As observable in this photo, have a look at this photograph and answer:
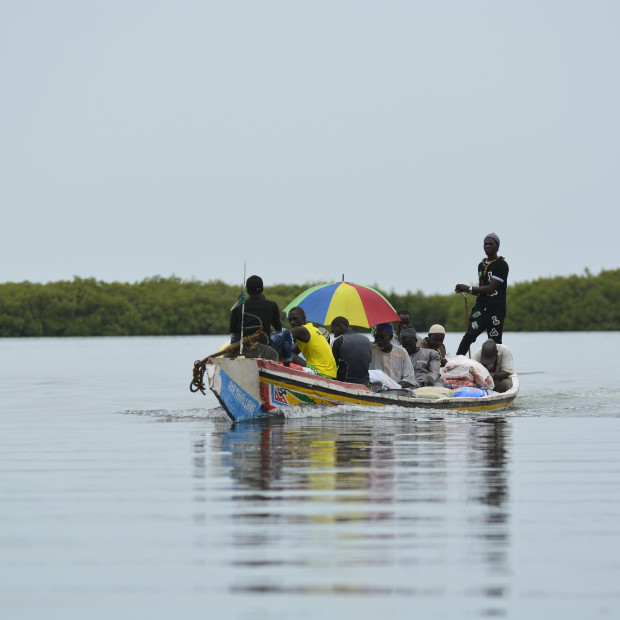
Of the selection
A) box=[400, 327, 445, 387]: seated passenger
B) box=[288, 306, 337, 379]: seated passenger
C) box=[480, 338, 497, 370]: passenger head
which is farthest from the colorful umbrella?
box=[480, 338, 497, 370]: passenger head

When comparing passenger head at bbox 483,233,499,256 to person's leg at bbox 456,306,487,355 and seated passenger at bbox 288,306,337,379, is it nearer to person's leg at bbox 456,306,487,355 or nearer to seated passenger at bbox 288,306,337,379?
person's leg at bbox 456,306,487,355

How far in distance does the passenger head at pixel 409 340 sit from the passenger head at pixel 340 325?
1.40 meters

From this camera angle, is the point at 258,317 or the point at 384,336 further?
the point at 384,336

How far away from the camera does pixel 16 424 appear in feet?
47.5

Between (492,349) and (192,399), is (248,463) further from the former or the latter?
(192,399)

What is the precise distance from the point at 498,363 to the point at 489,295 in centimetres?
140

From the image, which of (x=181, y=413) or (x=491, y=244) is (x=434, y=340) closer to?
(x=491, y=244)

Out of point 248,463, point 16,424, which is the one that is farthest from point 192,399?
point 248,463

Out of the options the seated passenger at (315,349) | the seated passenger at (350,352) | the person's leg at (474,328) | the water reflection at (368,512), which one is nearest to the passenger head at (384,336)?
the seated passenger at (350,352)

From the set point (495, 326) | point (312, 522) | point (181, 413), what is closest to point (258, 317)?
point (181, 413)

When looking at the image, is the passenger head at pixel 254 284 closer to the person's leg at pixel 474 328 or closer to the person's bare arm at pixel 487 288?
the person's bare arm at pixel 487 288

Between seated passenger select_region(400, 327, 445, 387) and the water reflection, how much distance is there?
287cm

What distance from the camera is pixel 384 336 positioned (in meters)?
14.4

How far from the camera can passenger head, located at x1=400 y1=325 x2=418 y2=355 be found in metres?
14.9
